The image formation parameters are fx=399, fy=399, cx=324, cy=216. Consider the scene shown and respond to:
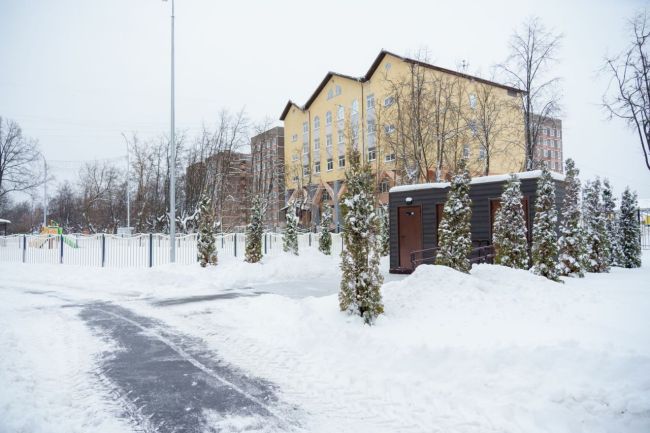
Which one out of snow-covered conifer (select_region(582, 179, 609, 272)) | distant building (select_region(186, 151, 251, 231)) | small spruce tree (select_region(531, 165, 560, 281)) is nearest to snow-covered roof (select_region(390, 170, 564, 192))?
snow-covered conifer (select_region(582, 179, 609, 272))

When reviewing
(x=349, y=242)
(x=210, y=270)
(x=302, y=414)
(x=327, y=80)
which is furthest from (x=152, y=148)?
(x=302, y=414)

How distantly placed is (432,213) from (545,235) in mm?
5337

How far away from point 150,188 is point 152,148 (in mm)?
4291

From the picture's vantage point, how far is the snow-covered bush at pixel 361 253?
23.6 ft

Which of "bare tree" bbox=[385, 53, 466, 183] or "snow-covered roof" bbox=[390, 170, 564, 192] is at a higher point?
"bare tree" bbox=[385, 53, 466, 183]

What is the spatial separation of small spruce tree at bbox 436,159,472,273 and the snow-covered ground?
54 centimetres

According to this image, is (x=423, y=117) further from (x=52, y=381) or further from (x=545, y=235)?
(x=52, y=381)

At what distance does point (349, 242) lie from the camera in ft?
24.3

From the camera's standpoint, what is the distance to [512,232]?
468 inches

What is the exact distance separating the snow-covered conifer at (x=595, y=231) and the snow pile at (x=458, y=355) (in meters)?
5.64

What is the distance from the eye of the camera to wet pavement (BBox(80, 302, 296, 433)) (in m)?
4.05

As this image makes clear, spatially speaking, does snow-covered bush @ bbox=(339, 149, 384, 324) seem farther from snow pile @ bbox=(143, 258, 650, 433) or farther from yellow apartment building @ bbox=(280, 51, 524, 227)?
yellow apartment building @ bbox=(280, 51, 524, 227)

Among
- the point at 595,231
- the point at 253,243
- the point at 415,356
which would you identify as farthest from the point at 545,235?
the point at 253,243

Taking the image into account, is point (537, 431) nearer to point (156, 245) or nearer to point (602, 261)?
point (602, 261)
